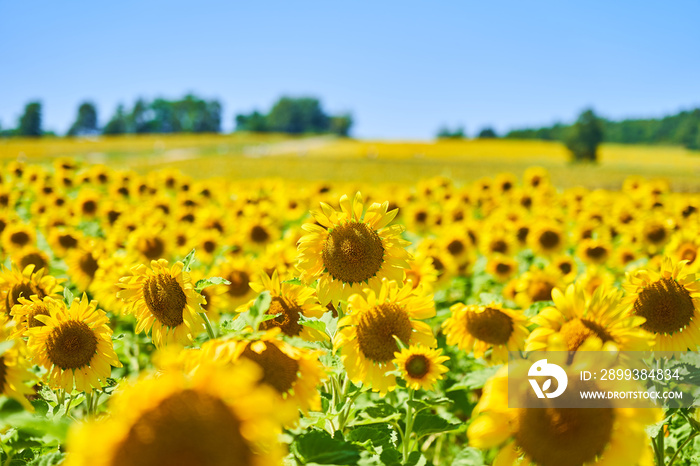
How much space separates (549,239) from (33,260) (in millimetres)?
5251

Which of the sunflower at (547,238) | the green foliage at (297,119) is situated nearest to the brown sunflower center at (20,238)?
the sunflower at (547,238)

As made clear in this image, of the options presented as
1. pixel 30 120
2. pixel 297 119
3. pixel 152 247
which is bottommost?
pixel 152 247

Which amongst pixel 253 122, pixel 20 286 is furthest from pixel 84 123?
pixel 20 286

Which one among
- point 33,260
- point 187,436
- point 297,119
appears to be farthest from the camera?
point 297,119

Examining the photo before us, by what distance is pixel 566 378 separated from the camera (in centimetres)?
150

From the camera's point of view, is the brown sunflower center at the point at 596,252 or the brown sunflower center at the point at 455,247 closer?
the brown sunflower center at the point at 596,252

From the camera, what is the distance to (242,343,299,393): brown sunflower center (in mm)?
1625

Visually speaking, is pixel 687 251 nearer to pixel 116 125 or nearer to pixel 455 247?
pixel 455 247

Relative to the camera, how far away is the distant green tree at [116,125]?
13062cm

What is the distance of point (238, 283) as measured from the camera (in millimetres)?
4016

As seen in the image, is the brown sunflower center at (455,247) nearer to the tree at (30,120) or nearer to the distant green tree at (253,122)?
the tree at (30,120)

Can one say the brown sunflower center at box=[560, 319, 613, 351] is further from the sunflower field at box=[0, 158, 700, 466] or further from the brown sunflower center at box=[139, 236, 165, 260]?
the brown sunflower center at box=[139, 236, 165, 260]

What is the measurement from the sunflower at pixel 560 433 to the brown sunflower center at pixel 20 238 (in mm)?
4748

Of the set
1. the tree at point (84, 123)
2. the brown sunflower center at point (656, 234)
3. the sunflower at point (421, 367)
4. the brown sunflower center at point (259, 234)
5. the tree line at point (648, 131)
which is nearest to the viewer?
the sunflower at point (421, 367)
